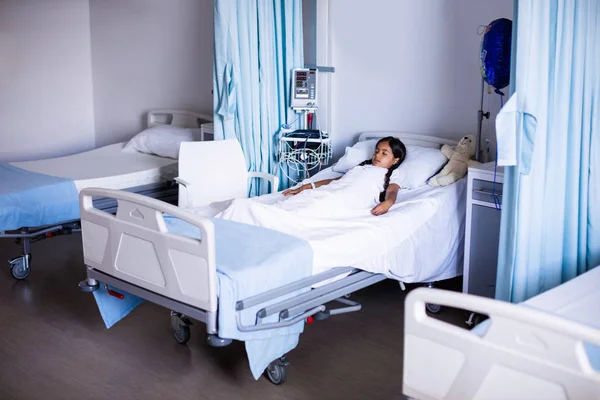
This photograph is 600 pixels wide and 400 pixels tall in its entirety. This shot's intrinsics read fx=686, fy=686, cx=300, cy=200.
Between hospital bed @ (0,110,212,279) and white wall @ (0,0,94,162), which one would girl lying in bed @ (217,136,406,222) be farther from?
white wall @ (0,0,94,162)

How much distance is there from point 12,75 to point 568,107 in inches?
204

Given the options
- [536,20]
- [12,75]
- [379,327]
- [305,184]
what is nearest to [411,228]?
[379,327]

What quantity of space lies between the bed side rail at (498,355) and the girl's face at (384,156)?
84.6 inches

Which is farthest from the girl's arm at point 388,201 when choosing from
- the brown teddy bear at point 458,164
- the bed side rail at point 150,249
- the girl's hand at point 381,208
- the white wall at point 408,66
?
the bed side rail at point 150,249

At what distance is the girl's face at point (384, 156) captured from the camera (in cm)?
398

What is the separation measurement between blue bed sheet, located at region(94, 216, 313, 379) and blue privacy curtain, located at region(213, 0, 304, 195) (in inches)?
57.8

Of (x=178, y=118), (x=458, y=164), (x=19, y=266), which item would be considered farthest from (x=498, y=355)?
(x=178, y=118)

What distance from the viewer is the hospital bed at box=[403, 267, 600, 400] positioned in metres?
1.63

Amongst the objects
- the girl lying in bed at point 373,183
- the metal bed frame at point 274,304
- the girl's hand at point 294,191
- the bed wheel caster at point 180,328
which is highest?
the girl lying in bed at point 373,183

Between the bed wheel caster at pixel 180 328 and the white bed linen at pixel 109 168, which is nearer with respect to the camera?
the bed wheel caster at pixel 180 328

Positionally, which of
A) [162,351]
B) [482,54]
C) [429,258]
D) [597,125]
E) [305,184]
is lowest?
[162,351]

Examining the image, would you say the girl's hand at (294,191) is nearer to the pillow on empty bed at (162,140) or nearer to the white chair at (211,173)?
the white chair at (211,173)

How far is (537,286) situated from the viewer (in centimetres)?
297

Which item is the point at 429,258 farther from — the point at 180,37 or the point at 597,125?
the point at 180,37
